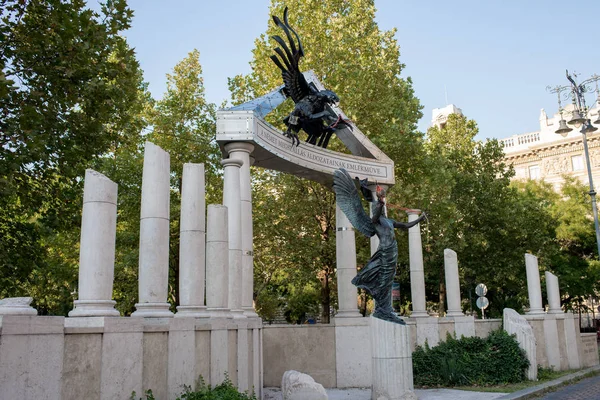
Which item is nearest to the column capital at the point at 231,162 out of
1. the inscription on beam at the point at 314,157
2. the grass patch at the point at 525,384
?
the inscription on beam at the point at 314,157

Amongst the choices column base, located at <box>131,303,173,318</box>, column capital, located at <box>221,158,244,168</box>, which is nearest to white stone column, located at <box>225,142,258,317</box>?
column capital, located at <box>221,158,244,168</box>

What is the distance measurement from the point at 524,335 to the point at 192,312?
1088 centimetres

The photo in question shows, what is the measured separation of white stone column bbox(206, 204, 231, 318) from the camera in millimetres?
11188

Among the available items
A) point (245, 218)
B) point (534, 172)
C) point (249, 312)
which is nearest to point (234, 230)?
point (245, 218)

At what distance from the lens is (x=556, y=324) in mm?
19359

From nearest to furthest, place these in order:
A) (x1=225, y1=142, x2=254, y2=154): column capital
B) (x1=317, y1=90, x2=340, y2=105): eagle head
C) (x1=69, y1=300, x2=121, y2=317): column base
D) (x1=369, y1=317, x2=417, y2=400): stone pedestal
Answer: (x1=69, y1=300, x2=121, y2=317): column base → (x1=369, y1=317, x2=417, y2=400): stone pedestal → (x1=225, y1=142, x2=254, y2=154): column capital → (x1=317, y1=90, x2=340, y2=105): eagle head

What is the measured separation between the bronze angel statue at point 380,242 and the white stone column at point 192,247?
11.9ft

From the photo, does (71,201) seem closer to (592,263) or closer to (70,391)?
(70,391)

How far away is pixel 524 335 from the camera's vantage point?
54.5 ft

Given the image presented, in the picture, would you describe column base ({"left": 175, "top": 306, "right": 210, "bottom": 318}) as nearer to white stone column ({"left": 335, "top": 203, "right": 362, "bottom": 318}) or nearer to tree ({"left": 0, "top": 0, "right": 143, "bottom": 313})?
tree ({"left": 0, "top": 0, "right": 143, "bottom": 313})

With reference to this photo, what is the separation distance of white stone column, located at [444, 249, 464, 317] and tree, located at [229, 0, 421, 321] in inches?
241

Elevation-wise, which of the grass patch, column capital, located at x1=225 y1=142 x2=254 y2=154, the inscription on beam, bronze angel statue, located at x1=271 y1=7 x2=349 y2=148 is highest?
bronze angel statue, located at x1=271 y1=7 x2=349 y2=148

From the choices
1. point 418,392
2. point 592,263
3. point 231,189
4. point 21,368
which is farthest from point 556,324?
point 592,263

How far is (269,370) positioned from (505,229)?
21185 mm
